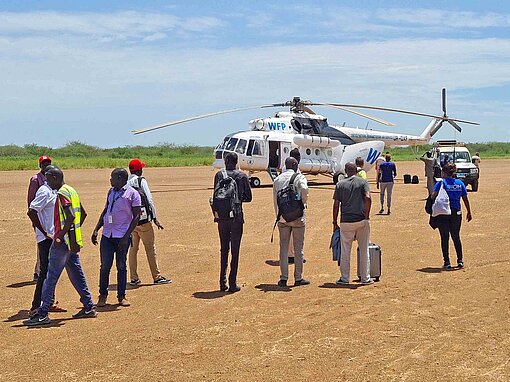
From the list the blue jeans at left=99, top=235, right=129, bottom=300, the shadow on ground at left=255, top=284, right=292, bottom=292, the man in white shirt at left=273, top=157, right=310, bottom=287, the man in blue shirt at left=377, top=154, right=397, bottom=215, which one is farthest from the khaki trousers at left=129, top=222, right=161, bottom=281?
the man in blue shirt at left=377, top=154, right=397, bottom=215

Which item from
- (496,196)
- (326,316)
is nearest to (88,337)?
(326,316)

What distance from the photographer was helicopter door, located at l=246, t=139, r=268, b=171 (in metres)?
30.9

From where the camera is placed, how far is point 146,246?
10.7 metres

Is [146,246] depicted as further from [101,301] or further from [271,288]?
[271,288]

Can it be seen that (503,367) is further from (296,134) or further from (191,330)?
(296,134)

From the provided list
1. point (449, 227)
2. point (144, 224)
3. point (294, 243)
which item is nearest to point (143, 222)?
point (144, 224)

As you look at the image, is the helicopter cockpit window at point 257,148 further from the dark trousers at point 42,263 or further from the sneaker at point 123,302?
the dark trousers at point 42,263

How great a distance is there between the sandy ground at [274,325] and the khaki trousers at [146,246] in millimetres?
249

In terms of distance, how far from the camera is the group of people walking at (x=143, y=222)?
27.7 ft

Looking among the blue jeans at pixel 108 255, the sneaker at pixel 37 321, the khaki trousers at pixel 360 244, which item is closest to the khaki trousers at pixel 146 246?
the blue jeans at pixel 108 255

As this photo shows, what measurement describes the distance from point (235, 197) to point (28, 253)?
587 centimetres

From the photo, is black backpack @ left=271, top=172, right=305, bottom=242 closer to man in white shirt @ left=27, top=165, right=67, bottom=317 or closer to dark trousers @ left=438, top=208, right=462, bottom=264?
dark trousers @ left=438, top=208, right=462, bottom=264

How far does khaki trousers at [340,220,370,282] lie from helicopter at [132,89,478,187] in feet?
62.6

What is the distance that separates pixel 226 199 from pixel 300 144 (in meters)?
22.5
